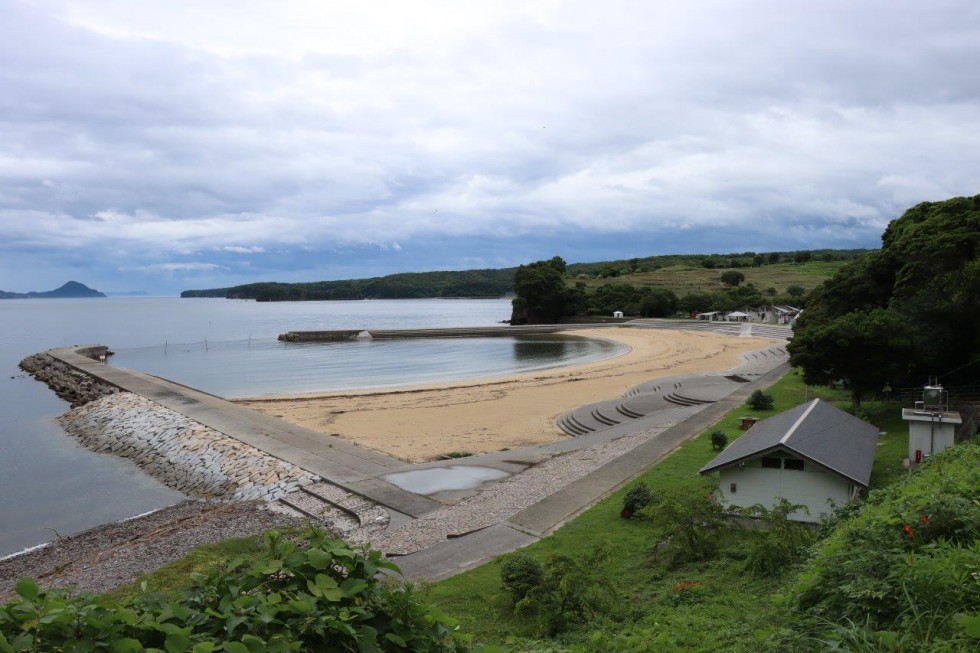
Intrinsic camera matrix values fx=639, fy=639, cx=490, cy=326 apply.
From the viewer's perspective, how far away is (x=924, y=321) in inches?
939

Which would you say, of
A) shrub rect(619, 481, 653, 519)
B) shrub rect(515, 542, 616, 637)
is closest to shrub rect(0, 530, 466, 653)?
shrub rect(515, 542, 616, 637)

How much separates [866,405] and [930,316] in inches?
166

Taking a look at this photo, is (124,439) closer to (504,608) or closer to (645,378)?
(504,608)

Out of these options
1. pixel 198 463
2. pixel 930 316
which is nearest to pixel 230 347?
pixel 198 463

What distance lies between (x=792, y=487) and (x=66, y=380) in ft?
187

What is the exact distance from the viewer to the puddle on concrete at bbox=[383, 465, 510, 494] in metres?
18.7

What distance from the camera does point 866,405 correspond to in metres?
25.6

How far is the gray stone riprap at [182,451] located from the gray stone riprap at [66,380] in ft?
18.5

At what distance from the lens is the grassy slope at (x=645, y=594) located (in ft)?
24.5

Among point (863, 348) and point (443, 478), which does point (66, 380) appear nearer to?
point (443, 478)

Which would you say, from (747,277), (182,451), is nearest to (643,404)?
(182,451)

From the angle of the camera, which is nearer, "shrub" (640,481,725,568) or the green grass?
"shrub" (640,481,725,568)

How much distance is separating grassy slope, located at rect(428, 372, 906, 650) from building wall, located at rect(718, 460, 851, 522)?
67.2 inches

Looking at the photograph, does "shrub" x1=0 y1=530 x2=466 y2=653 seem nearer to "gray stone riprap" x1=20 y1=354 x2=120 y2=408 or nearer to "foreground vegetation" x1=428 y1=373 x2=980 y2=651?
"foreground vegetation" x1=428 y1=373 x2=980 y2=651
